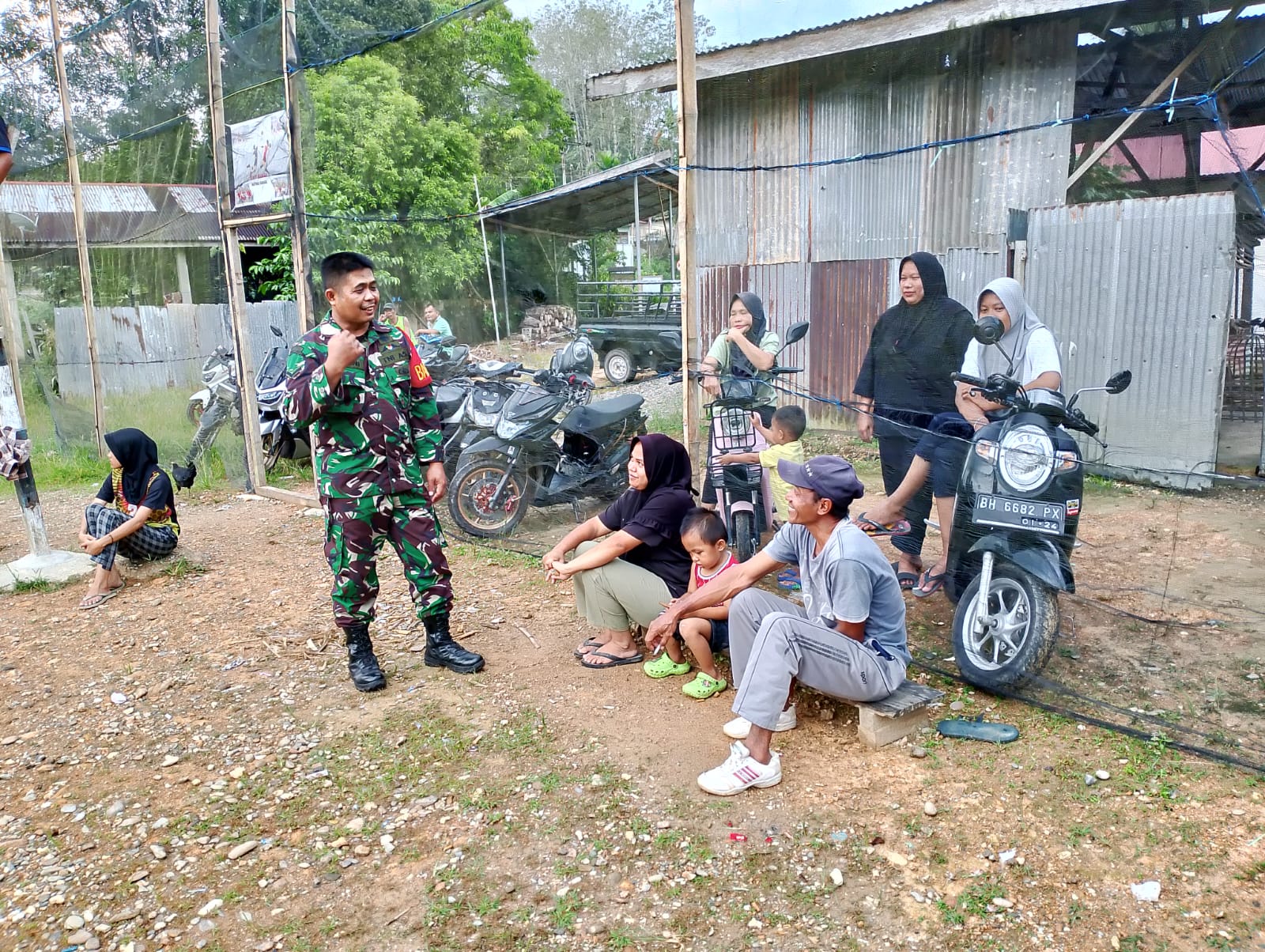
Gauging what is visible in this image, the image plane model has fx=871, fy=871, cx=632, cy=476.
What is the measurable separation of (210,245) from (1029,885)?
8.04 m

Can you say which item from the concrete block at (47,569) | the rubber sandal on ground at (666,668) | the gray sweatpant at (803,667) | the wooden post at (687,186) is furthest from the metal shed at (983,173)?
the concrete block at (47,569)

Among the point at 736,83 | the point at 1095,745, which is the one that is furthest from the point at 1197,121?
the point at 736,83

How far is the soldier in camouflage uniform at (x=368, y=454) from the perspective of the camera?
345cm

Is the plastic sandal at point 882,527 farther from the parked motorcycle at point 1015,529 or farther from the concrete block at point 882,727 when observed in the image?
the concrete block at point 882,727

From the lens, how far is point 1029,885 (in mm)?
2320

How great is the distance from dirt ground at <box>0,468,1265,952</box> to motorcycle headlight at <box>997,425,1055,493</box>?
39 cm

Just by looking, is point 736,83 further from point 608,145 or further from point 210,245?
point 210,245

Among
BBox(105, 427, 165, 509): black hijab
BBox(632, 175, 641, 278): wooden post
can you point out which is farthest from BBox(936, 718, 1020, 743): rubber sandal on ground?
BBox(105, 427, 165, 509): black hijab

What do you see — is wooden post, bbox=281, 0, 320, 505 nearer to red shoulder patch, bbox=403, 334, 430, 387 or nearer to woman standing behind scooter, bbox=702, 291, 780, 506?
red shoulder patch, bbox=403, 334, 430, 387

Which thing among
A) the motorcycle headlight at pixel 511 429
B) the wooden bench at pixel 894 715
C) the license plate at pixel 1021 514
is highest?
the motorcycle headlight at pixel 511 429

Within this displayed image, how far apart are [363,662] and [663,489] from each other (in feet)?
4.91

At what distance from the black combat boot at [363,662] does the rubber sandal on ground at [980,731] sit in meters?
2.28

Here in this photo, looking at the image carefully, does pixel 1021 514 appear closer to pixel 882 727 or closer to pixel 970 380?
pixel 970 380

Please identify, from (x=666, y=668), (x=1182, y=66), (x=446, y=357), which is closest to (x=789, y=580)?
(x=666, y=668)
